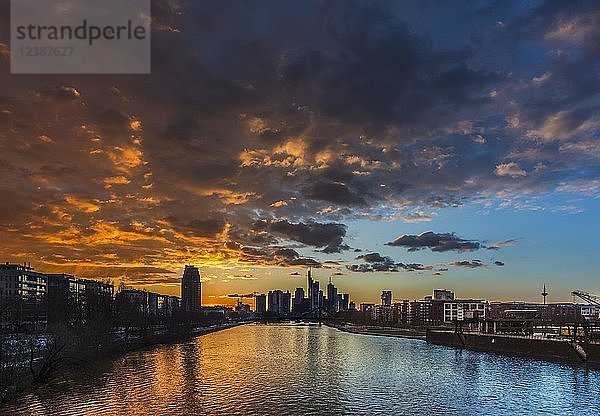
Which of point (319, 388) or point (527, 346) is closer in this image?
point (319, 388)

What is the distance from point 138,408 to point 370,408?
21.7m

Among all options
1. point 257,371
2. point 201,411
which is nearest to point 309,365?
point 257,371

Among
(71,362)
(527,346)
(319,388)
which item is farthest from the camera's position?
(527,346)

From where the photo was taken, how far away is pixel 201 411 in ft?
159

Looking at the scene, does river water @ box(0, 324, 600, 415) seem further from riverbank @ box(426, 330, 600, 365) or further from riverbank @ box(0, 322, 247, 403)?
riverbank @ box(426, 330, 600, 365)

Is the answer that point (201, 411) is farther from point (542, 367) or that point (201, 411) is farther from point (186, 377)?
point (542, 367)

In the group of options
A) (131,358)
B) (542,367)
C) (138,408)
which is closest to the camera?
(138,408)

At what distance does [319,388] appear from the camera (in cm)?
6222

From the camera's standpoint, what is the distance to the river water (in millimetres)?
50219

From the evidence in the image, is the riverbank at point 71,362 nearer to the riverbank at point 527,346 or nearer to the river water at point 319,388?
the river water at point 319,388

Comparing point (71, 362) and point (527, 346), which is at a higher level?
point (71, 362)

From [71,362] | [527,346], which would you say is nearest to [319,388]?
[71,362]

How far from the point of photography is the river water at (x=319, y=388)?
1977 inches

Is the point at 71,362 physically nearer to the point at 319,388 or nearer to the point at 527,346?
the point at 319,388
